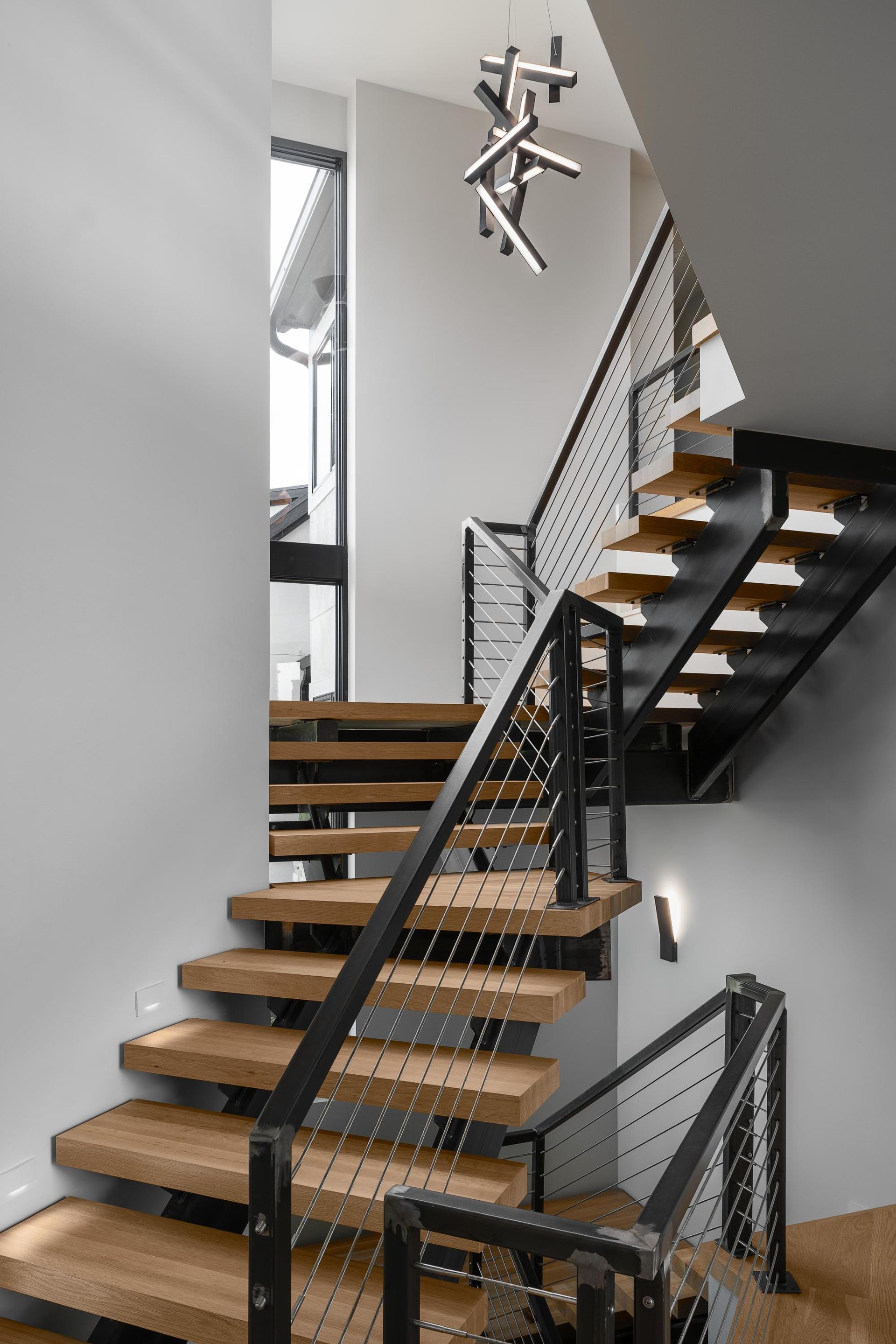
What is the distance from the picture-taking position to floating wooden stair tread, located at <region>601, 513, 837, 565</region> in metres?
3.29

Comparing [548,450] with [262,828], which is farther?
[548,450]

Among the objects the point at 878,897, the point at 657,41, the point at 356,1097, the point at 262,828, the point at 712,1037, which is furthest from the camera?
the point at 712,1037

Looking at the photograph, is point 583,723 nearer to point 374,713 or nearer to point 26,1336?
point 374,713

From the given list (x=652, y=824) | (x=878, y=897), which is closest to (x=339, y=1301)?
(x=878, y=897)

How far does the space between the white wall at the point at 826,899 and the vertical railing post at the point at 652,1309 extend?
9.68 feet

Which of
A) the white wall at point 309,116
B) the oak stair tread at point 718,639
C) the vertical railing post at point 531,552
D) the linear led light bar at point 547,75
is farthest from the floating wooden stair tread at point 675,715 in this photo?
the white wall at point 309,116

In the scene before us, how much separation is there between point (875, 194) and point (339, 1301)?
2.45 metres

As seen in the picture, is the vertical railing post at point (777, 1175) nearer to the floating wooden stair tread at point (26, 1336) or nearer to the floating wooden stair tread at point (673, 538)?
the floating wooden stair tread at point (673, 538)

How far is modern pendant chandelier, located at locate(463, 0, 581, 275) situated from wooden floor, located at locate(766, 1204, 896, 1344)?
401 centimetres

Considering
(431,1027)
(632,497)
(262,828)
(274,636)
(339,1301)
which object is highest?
(632,497)

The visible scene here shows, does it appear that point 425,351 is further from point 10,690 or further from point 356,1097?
point 356,1097

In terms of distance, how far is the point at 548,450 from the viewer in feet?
20.0

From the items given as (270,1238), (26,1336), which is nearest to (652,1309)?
(270,1238)

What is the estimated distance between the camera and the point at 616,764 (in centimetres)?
301
